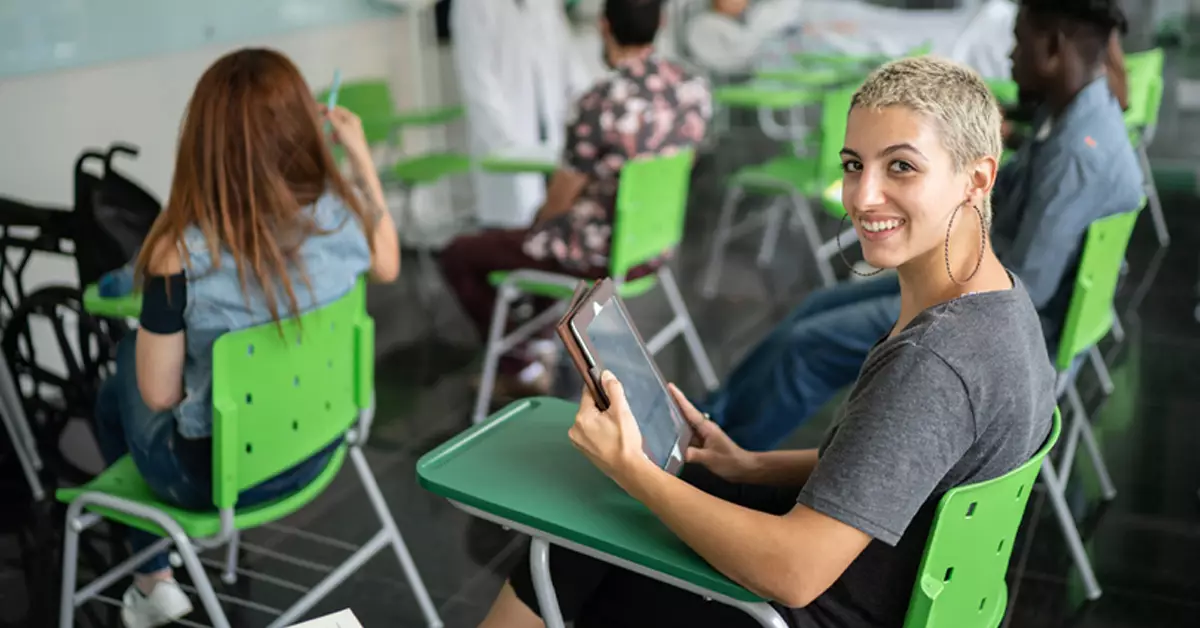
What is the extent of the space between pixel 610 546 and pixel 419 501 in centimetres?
164

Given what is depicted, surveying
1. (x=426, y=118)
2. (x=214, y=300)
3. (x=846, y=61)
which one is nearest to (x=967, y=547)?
(x=214, y=300)

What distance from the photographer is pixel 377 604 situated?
2396 millimetres

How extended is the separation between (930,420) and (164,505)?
1.33 metres

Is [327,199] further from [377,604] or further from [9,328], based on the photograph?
[9,328]

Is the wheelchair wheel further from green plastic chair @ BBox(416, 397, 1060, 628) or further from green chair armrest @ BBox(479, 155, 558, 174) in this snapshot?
green plastic chair @ BBox(416, 397, 1060, 628)

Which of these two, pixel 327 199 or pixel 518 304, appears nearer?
pixel 327 199

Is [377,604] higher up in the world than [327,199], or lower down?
lower down

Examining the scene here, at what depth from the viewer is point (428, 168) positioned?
442 cm

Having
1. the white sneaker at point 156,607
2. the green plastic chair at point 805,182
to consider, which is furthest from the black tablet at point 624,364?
the green plastic chair at point 805,182

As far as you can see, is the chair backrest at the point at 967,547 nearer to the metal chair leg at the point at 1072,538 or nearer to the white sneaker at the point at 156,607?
the metal chair leg at the point at 1072,538

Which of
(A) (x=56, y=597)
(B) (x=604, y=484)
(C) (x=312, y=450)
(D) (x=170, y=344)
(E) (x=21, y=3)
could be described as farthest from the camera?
(E) (x=21, y=3)

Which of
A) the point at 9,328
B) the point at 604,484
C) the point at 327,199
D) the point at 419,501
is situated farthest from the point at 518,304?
the point at 604,484

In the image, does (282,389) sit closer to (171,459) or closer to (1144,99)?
(171,459)

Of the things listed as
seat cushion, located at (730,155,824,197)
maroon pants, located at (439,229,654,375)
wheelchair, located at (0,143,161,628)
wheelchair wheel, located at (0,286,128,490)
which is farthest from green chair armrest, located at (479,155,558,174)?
wheelchair wheel, located at (0,286,128,490)
